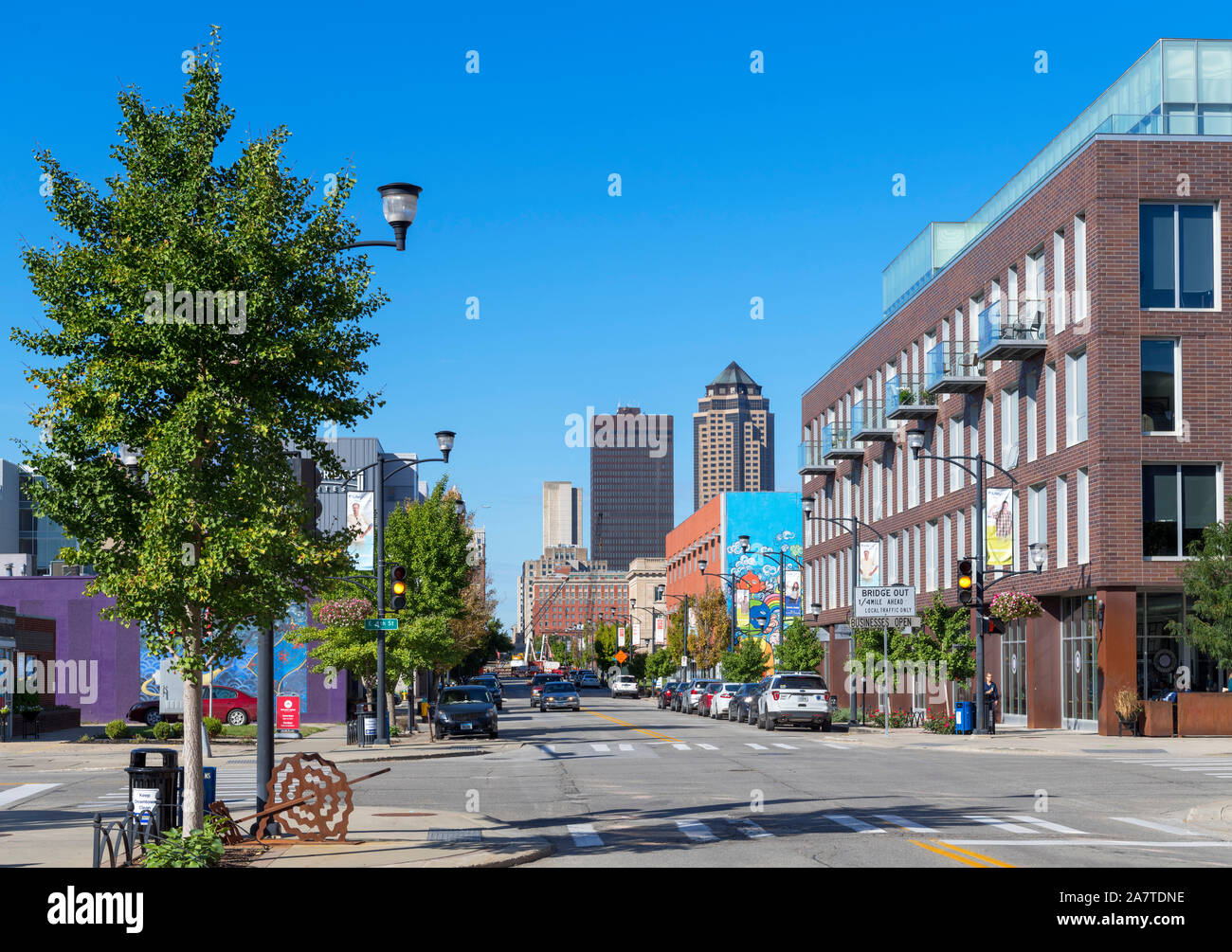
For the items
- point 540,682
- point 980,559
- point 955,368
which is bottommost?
point 540,682

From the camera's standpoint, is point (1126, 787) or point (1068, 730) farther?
point (1068, 730)

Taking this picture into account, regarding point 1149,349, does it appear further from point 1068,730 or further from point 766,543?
point 766,543

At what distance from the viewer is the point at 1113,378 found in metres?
40.3

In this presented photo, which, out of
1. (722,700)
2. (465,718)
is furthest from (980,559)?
(722,700)

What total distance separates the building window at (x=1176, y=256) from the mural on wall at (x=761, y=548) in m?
66.0

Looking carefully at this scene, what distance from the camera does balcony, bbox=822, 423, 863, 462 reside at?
228 ft

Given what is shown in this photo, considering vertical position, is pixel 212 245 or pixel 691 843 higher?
pixel 212 245

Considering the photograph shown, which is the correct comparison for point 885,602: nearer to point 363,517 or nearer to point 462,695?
point 462,695

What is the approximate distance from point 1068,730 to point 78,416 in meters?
36.4

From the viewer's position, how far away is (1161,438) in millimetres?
40500

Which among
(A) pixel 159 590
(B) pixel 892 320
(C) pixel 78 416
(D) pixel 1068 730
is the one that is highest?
(B) pixel 892 320

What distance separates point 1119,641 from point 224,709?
2864cm
